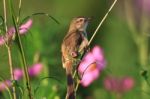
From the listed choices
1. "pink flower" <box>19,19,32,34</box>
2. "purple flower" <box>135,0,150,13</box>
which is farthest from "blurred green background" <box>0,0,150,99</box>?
"purple flower" <box>135,0,150,13</box>

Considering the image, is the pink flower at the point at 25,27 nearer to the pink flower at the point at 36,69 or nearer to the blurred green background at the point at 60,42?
the blurred green background at the point at 60,42

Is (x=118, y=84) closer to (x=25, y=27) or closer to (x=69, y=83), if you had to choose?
(x=25, y=27)

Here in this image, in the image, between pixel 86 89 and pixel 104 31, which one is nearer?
pixel 86 89

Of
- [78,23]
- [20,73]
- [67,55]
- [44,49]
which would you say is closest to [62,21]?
[44,49]

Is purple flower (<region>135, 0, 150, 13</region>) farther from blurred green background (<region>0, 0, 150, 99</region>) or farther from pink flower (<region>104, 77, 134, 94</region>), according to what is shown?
pink flower (<region>104, 77, 134, 94</region>)

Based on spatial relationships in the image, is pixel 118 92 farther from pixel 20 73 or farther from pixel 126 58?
pixel 126 58

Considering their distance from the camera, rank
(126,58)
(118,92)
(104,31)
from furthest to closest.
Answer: (104,31) < (126,58) < (118,92)

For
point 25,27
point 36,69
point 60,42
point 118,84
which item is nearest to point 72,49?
point 25,27
